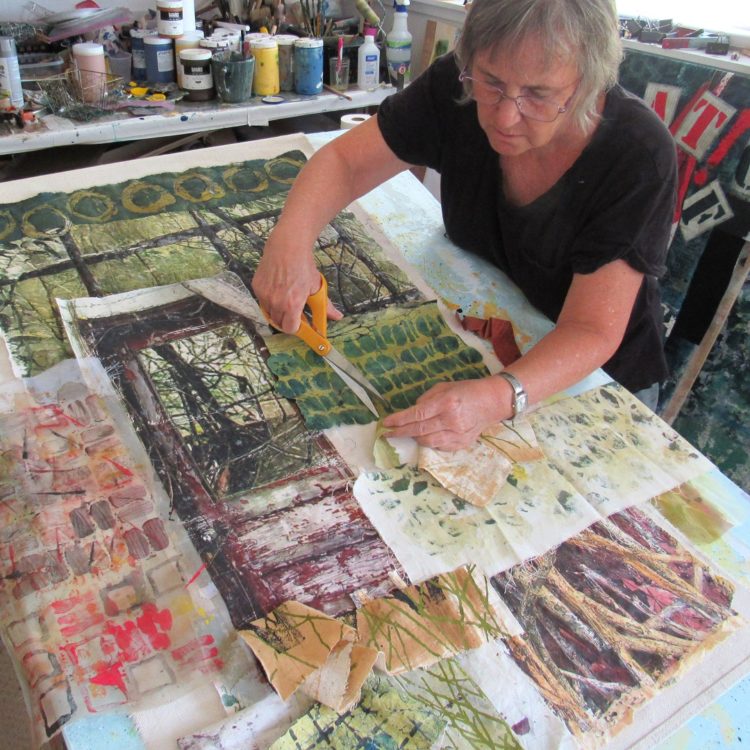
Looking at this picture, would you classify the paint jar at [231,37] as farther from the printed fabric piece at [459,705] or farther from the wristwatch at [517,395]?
the printed fabric piece at [459,705]

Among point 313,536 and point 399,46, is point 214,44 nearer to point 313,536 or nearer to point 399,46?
point 399,46

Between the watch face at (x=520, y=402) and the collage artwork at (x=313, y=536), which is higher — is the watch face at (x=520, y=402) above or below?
above

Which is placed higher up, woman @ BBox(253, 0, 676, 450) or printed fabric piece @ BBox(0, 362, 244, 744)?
woman @ BBox(253, 0, 676, 450)

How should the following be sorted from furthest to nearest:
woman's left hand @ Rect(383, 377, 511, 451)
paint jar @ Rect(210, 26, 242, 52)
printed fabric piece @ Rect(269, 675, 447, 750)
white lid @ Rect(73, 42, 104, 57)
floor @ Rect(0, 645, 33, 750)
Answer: paint jar @ Rect(210, 26, 242, 52) < white lid @ Rect(73, 42, 104, 57) < floor @ Rect(0, 645, 33, 750) < woman's left hand @ Rect(383, 377, 511, 451) < printed fabric piece @ Rect(269, 675, 447, 750)

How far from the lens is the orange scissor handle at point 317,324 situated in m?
1.03

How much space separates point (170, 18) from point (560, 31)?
176 centimetres

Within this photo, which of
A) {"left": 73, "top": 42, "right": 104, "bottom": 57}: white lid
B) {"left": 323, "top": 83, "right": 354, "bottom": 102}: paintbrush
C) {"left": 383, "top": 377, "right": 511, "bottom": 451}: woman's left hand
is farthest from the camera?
{"left": 323, "top": 83, "right": 354, "bottom": 102}: paintbrush

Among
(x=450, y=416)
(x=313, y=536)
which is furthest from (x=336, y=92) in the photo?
(x=313, y=536)

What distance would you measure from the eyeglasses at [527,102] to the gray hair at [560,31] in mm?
32

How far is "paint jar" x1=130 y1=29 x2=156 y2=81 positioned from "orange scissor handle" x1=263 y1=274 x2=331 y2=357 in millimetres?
1636

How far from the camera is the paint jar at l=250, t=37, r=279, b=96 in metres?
2.27

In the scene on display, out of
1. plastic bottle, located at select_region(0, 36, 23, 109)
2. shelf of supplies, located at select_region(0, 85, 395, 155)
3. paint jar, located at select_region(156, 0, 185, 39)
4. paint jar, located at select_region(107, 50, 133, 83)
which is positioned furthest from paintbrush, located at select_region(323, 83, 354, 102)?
plastic bottle, located at select_region(0, 36, 23, 109)

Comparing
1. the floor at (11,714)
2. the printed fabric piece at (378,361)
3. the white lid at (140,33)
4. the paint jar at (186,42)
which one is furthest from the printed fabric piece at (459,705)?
the white lid at (140,33)

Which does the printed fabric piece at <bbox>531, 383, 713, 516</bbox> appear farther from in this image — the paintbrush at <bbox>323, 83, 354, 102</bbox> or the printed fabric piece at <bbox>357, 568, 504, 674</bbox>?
the paintbrush at <bbox>323, 83, 354, 102</bbox>
